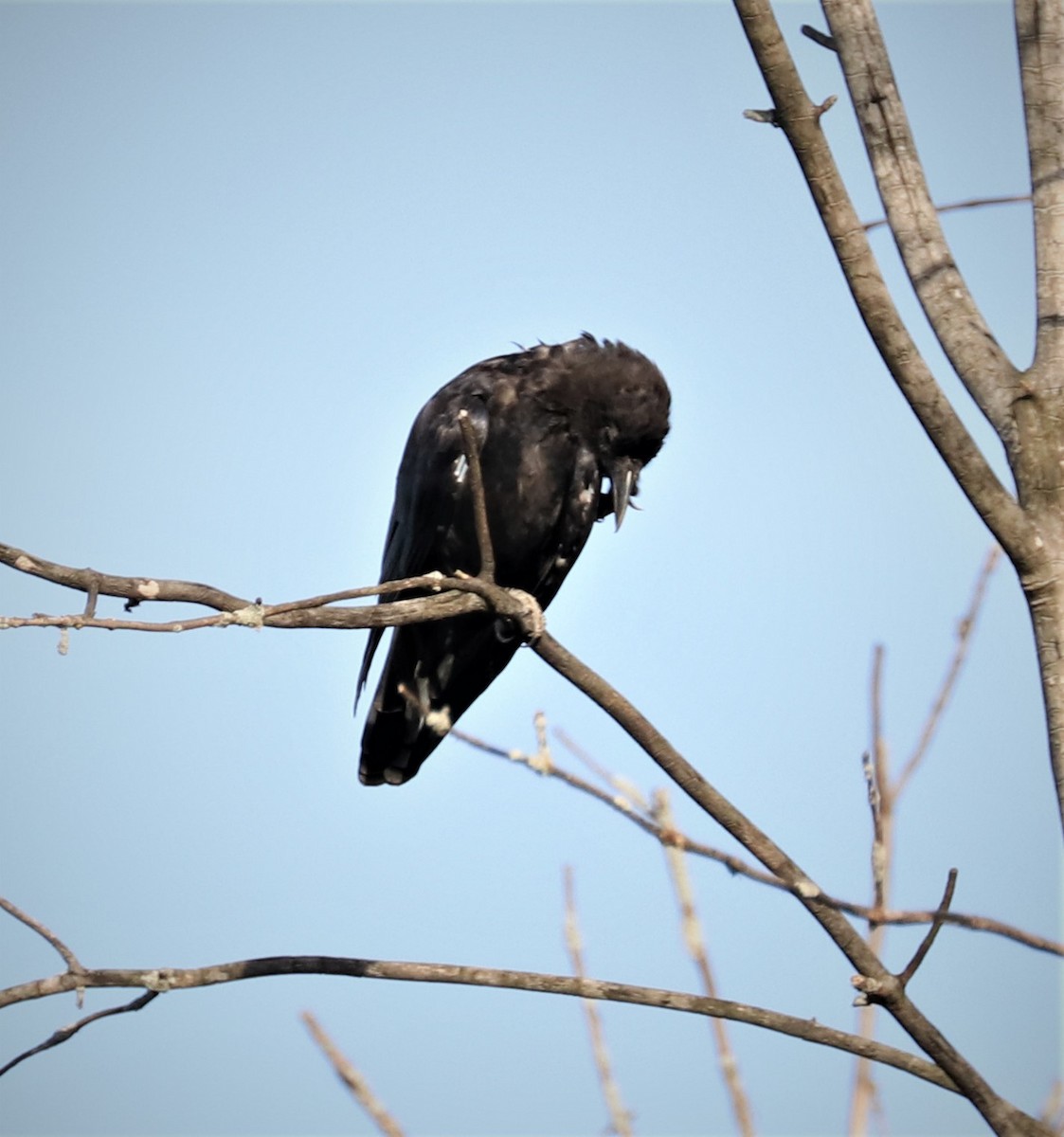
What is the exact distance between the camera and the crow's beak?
5456mm

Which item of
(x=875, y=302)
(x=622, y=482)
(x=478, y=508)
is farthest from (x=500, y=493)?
(x=875, y=302)

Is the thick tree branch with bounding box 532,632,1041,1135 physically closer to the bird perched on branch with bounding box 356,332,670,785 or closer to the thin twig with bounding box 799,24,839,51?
the thin twig with bounding box 799,24,839,51

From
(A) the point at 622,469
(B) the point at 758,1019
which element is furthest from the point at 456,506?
(B) the point at 758,1019

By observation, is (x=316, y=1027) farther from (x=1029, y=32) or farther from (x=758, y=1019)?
(x=1029, y=32)

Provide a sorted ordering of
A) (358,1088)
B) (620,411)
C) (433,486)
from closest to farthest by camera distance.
→ (358,1088) < (433,486) < (620,411)

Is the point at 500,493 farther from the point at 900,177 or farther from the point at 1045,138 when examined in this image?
the point at 1045,138

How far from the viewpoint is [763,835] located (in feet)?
9.36

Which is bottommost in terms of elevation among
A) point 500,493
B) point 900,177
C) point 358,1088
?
point 358,1088

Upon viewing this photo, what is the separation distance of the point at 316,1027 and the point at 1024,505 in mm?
1705

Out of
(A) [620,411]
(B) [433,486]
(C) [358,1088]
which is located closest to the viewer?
(C) [358,1088]

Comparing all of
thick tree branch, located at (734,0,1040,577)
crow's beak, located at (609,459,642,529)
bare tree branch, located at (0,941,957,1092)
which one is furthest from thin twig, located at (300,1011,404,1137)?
crow's beak, located at (609,459,642,529)

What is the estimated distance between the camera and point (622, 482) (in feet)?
18.0

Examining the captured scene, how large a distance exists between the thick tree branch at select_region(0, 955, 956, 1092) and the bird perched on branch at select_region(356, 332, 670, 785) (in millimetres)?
2480

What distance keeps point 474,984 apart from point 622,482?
118 inches
